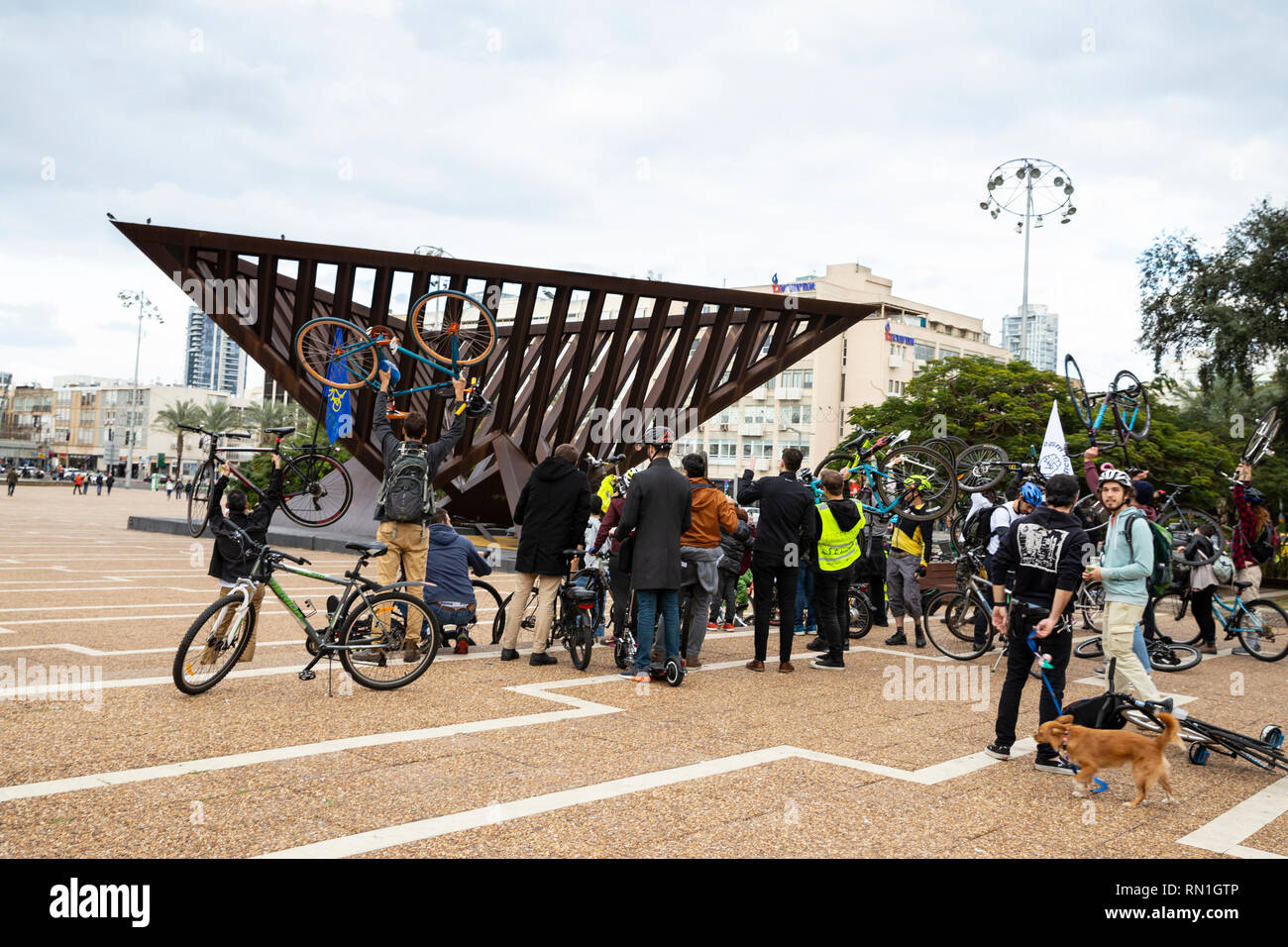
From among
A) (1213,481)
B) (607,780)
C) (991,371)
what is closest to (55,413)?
(991,371)

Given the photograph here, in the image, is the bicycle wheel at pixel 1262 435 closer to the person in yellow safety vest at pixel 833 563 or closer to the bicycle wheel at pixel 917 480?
the bicycle wheel at pixel 917 480

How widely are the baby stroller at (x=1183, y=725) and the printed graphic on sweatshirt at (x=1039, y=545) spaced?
2.65 feet

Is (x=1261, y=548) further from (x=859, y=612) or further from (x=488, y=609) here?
(x=488, y=609)

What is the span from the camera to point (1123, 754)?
5227 millimetres

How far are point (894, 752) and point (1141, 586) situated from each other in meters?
1.91

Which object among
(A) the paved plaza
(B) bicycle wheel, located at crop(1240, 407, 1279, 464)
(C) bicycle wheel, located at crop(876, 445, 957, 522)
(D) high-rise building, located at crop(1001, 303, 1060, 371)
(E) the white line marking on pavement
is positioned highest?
(D) high-rise building, located at crop(1001, 303, 1060, 371)

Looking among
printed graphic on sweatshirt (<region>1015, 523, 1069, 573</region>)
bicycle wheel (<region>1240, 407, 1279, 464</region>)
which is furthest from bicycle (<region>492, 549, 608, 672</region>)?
bicycle wheel (<region>1240, 407, 1279, 464</region>)

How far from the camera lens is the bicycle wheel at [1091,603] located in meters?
11.8

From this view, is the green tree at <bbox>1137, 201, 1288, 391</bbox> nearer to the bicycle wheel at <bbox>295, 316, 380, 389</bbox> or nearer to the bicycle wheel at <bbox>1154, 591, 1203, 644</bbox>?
the bicycle wheel at <bbox>1154, 591, 1203, 644</bbox>

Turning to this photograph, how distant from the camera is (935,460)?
12258 millimetres

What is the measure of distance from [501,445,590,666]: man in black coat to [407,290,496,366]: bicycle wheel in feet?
27.3

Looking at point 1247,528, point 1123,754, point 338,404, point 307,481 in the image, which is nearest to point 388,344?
point 307,481

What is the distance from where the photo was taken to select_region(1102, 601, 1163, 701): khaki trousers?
6.41 meters
